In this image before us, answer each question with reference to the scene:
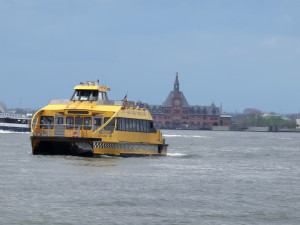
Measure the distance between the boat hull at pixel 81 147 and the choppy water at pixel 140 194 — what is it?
2.81 meters

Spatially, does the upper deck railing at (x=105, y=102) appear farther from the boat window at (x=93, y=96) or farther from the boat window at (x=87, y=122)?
the boat window at (x=87, y=122)

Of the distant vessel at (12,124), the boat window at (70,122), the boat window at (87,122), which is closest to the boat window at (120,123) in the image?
the boat window at (87,122)

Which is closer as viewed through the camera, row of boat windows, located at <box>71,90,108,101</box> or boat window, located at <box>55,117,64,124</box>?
boat window, located at <box>55,117,64,124</box>

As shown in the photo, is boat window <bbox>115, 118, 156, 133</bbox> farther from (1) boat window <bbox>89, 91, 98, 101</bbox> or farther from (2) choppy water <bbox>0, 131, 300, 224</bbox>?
(2) choppy water <bbox>0, 131, 300, 224</bbox>

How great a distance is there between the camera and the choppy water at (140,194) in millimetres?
19953

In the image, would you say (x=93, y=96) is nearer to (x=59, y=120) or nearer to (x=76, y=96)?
(x=76, y=96)

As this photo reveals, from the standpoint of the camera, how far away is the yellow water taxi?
4050 cm

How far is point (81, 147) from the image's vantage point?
135 ft

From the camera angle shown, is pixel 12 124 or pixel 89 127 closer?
pixel 89 127

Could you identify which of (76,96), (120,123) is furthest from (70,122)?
(120,123)

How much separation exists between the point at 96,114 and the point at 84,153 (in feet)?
8.99

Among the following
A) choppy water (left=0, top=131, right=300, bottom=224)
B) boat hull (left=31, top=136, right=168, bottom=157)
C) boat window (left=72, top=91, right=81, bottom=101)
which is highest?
boat window (left=72, top=91, right=81, bottom=101)

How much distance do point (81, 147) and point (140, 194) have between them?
17.0 metres

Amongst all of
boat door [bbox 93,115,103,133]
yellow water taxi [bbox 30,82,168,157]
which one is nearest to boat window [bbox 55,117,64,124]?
yellow water taxi [bbox 30,82,168,157]
